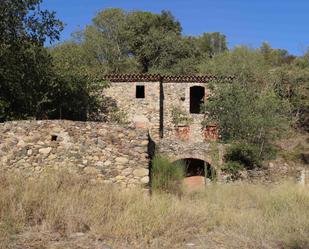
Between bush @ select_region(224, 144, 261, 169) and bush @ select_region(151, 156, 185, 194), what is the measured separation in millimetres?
5170

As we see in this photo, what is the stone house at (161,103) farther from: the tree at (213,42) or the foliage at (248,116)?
the tree at (213,42)

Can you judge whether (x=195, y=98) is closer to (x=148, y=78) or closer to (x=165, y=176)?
(x=148, y=78)

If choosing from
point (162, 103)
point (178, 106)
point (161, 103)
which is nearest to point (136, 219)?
point (161, 103)

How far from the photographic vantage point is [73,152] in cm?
1091

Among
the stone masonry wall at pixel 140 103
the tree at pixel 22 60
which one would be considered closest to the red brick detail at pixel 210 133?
the stone masonry wall at pixel 140 103

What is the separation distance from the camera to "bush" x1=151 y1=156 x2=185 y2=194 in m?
11.6

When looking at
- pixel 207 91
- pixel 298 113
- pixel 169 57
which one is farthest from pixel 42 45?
pixel 169 57

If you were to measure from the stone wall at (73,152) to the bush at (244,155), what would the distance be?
7.28 metres

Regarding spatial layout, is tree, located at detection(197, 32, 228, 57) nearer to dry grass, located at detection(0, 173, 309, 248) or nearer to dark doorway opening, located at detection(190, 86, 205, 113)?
dark doorway opening, located at detection(190, 86, 205, 113)

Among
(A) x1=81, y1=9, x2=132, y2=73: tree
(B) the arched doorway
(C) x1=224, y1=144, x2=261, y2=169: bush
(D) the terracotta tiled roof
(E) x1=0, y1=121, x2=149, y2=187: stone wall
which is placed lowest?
(B) the arched doorway

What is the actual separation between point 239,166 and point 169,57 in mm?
20886

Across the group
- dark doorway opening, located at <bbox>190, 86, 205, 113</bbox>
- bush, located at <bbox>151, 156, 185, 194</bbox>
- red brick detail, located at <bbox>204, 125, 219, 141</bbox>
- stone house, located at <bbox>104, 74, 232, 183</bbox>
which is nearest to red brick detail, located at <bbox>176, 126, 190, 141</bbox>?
stone house, located at <bbox>104, 74, 232, 183</bbox>

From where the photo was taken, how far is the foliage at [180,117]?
25.8 meters

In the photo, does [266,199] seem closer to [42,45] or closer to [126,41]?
[42,45]
